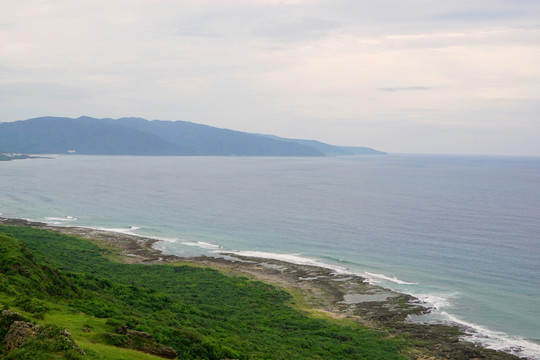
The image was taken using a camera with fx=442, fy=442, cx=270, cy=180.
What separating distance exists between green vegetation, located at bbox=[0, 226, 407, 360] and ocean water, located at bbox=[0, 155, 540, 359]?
41.8ft

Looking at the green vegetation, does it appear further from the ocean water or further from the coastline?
Answer: the ocean water

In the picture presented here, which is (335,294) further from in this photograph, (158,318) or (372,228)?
(372,228)

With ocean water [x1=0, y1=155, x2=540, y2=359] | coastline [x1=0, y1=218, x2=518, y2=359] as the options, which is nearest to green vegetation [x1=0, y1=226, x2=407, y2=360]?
coastline [x1=0, y1=218, x2=518, y2=359]

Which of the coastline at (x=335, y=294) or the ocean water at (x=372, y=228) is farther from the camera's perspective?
the ocean water at (x=372, y=228)

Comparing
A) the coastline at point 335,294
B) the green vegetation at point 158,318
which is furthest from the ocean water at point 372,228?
the green vegetation at point 158,318

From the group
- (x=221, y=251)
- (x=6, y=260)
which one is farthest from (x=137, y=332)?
(x=221, y=251)

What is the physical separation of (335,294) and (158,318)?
78.3ft

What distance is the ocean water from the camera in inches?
1828

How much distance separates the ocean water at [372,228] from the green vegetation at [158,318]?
12740mm

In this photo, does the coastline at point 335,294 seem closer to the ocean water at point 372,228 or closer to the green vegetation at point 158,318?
the green vegetation at point 158,318

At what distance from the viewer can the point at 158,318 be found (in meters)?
28.8

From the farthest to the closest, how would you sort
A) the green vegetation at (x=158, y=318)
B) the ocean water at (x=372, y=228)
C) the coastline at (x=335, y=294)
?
the ocean water at (x=372, y=228) → the coastline at (x=335, y=294) → the green vegetation at (x=158, y=318)

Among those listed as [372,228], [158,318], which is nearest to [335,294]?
[158,318]

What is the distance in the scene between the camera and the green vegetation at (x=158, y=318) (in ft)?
64.7
